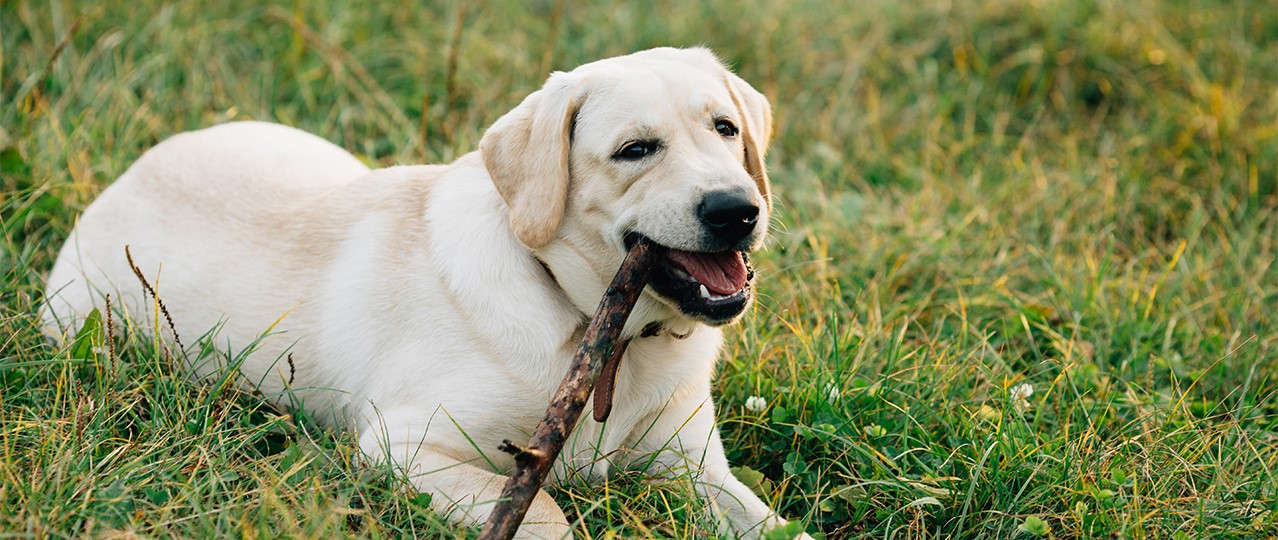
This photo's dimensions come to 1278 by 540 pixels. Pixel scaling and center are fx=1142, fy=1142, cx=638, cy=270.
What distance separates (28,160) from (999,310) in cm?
367

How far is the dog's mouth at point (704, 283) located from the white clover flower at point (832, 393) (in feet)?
1.77

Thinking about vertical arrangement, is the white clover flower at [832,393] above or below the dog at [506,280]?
below

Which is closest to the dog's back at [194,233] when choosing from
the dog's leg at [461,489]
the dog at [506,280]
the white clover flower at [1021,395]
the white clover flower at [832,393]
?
the dog at [506,280]

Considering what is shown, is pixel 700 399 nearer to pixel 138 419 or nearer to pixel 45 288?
pixel 138 419

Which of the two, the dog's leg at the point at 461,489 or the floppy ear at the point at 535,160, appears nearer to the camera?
the dog's leg at the point at 461,489

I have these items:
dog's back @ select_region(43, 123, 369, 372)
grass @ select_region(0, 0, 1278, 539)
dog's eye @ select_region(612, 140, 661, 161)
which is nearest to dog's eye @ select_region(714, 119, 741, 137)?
dog's eye @ select_region(612, 140, 661, 161)

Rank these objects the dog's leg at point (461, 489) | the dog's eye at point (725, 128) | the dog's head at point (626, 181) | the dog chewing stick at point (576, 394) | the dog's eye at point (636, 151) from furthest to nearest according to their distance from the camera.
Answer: the dog's eye at point (725, 128)
the dog's eye at point (636, 151)
the dog's head at point (626, 181)
the dog's leg at point (461, 489)
the dog chewing stick at point (576, 394)

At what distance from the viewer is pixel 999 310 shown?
423cm

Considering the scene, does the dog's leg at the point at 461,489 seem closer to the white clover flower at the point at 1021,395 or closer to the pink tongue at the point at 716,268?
the pink tongue at the point at 716,268

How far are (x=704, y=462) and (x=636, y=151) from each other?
88 cm

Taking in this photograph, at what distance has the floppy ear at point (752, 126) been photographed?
3.32 metres

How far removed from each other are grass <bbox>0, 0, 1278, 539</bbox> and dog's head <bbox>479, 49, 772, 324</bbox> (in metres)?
0.56

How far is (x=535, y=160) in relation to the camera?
297 centimetres

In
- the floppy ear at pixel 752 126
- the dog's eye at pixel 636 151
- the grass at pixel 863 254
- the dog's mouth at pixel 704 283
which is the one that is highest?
the dog's eye at pixel 636 151
